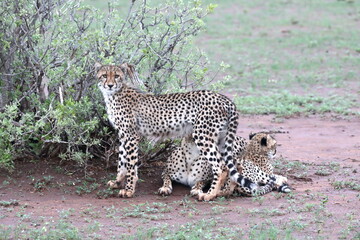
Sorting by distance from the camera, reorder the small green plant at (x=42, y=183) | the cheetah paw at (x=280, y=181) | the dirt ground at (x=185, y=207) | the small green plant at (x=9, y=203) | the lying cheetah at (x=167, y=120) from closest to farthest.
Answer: the dirt ground at (x=185, y=207) → the small green plant at (x=9, y=203) → the lying cheetah at (x=167, y=120) → the small green plant at (x=42, y=183) → the cheetah paw at (x=280, y=181)

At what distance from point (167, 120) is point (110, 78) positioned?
0.72 meters

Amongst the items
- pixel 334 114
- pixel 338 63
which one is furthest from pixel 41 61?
pixel 338 63

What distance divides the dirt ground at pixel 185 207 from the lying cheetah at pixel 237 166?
119 millimetres

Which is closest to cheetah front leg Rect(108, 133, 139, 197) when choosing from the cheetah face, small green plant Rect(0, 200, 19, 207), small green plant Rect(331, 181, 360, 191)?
the cheetah face

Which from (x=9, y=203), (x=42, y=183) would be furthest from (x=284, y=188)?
(x=9, y=203)

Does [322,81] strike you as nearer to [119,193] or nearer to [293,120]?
[293,120]

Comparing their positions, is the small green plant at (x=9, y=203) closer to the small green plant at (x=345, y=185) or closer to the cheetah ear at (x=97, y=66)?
the cheetah ear at (x=97, y=66)

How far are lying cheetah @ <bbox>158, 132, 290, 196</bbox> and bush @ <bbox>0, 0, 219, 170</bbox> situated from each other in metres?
0.77

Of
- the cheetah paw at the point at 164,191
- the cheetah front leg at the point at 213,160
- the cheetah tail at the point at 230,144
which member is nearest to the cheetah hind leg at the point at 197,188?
the cheetah front leg at the point at 213,160

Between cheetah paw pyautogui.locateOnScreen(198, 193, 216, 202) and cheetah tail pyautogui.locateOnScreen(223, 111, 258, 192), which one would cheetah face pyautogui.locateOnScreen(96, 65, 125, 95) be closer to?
cheetah tail pyautogui.locateOnScreen(223, 111, 258, 192)

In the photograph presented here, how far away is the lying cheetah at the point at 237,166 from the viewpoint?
703 cm

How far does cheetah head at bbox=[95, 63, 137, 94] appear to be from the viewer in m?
6.96

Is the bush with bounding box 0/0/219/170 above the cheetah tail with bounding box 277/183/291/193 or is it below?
above

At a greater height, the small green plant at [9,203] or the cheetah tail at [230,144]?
the cheetah tail at [230,144]
